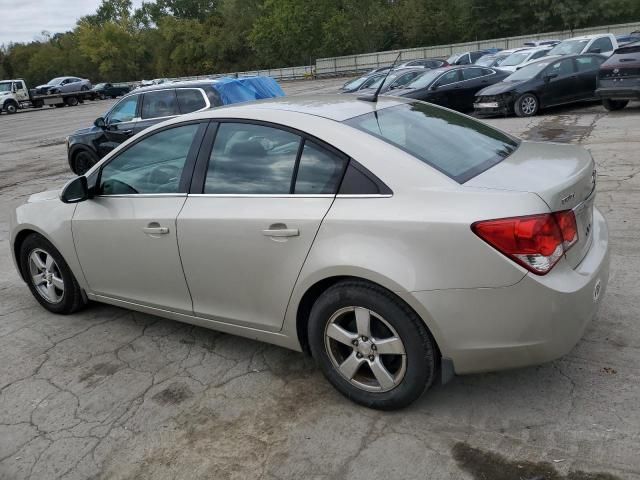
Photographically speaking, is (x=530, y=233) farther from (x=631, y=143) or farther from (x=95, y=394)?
(x=631, y=143)

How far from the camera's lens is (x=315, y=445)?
2967 mm

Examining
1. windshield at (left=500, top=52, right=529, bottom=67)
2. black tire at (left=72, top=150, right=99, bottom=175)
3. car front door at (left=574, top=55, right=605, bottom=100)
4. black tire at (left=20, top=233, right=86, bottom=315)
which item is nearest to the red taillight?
black tire at (left=20, top=233, right=86, bottom=315)

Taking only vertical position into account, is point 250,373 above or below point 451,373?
below

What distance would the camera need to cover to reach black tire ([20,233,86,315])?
4586 millimetres

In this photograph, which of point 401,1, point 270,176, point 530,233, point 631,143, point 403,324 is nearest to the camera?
point 530,233

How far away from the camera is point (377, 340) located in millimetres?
3023

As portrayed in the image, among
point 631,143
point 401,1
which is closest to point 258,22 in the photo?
point 401,1

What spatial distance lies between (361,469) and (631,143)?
29.1ft

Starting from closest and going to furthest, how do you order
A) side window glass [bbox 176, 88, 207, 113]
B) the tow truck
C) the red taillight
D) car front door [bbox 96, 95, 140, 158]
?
1. the red taillight
2. side window glass [bbox 176, 88, 207, 113]
3. car front door [bbox 96, 95, 140, 158]
4. the tow truck

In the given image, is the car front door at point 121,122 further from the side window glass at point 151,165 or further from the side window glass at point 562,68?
the side window glass at point 562,68

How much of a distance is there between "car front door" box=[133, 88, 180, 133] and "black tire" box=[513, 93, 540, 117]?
8.49 metres

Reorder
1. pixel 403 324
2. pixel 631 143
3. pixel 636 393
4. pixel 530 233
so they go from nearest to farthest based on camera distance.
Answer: pixel 530 233, pixel 403 324, pixel 636 393, pixel 631 143

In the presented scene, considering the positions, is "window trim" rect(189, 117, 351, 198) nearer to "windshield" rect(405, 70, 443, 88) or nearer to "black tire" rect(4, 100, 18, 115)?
"windshield" rect(405, 70, 443, 88)

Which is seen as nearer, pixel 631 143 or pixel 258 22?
pixel 631 143
